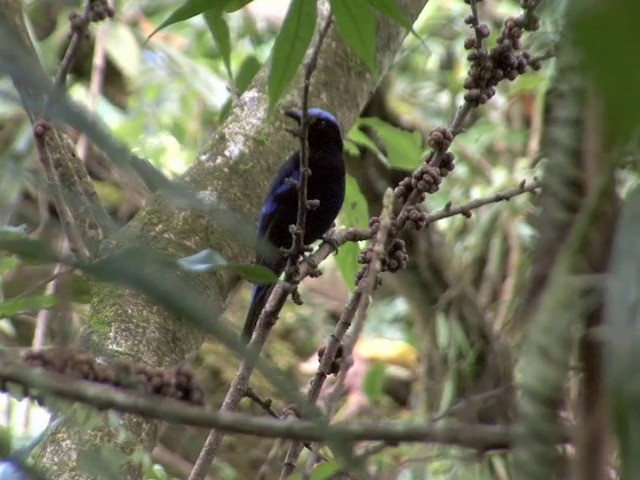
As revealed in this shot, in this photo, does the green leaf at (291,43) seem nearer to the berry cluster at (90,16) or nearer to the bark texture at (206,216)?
the bark texture at (206,216)

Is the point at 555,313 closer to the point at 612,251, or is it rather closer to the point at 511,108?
the point at 612,251

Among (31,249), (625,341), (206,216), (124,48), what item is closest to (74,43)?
(206,216)

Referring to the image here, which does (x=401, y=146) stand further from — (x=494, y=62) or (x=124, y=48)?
(x=124, y=48)

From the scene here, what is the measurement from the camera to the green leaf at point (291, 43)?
4.31 feet

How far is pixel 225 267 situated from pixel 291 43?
23.3 inches

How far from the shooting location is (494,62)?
1.62m

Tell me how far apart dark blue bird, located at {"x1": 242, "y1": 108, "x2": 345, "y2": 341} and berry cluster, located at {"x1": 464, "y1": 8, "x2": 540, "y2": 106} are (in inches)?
31.3

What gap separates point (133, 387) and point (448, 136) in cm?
97

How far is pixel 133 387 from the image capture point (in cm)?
75

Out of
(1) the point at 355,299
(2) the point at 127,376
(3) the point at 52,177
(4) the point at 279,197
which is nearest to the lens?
(2) the point at 127,376

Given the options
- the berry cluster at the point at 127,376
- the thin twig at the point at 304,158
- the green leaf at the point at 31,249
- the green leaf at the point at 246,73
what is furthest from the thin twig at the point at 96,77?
the green leaf at the point at 31,249

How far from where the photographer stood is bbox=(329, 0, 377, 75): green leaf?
4.31 feet

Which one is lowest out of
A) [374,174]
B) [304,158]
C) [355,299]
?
[355,299]

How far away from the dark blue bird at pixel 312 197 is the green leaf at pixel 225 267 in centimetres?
144
